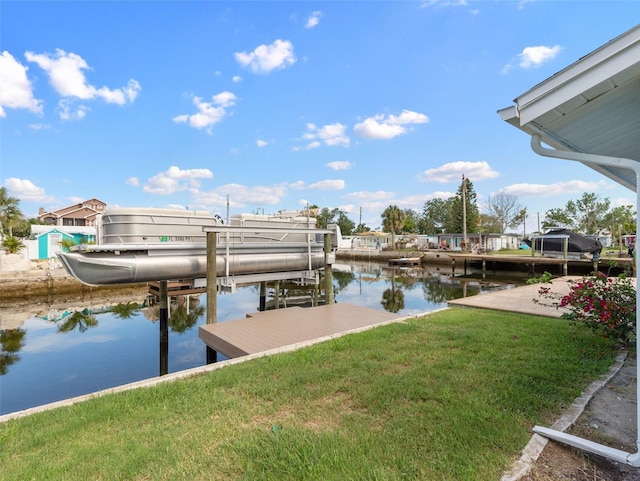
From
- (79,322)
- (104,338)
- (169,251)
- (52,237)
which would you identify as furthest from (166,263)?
(52,237)

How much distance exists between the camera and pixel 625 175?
3.47m

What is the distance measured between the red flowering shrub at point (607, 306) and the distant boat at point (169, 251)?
624 cm

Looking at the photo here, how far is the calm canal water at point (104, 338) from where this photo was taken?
631 centimetres

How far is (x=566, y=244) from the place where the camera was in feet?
66.0

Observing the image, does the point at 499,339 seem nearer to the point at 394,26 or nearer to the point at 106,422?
the point at 106,422

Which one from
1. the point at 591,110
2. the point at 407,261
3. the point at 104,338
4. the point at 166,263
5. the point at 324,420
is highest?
the point at 591,110

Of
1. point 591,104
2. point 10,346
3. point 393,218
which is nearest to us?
point 591,104

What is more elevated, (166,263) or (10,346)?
(166,263)

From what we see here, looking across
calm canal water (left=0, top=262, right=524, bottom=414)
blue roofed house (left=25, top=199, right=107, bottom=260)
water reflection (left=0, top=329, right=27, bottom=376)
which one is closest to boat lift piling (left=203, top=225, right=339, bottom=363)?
calm canal water (left=0, top=262, right=524, bottom=414)

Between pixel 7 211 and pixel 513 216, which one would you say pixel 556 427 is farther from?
pixel 513 216

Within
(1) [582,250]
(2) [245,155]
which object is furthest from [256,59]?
(1) [582,250]

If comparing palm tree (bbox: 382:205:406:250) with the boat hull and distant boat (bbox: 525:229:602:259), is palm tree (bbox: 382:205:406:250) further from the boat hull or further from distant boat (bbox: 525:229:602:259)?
the boat hull

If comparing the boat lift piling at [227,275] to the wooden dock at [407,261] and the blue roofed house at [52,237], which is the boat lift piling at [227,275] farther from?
the wooden dock at [407,261]

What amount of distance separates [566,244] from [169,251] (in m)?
22.8
